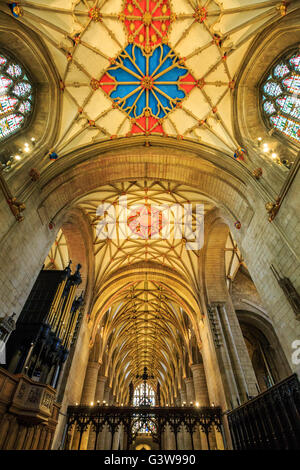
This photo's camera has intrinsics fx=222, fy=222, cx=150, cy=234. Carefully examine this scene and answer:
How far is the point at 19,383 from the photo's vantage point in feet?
20.9

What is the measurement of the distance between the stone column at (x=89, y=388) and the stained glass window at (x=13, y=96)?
1549cm

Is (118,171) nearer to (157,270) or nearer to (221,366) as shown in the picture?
(157,270)

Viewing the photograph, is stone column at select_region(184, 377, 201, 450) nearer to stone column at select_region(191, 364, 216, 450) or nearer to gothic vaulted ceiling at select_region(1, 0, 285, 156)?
stone column at select_region(191, 364, 216, 450)

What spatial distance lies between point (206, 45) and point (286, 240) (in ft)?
25.1

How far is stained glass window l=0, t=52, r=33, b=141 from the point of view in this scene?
7.56 metres

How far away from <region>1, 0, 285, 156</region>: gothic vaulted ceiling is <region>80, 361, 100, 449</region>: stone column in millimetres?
14916

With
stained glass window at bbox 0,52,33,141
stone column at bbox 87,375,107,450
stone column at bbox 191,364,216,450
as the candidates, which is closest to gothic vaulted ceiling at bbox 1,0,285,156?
stained glass window at bbox 0,52,33,141

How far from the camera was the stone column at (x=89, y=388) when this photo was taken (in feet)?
44.5

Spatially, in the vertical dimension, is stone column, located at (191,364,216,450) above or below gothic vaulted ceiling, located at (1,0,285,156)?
below

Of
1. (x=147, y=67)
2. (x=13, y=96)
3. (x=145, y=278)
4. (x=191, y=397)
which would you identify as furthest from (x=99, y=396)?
(x=147, y=67)

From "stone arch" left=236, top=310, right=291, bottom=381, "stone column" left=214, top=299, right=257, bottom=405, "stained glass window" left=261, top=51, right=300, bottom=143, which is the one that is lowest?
"stone column" left=214, top=299, right=257, bottom=405

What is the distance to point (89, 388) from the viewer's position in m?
15.1

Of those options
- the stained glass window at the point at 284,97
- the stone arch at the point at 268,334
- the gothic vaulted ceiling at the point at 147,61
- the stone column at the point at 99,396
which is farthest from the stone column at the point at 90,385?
the stained glass window at the point at 284,97

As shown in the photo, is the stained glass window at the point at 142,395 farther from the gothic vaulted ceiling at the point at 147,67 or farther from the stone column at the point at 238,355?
the gothic vaulted ceiling at the point at 147,67
